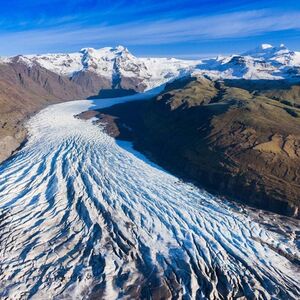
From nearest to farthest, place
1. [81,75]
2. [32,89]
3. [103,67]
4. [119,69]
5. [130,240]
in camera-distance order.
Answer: [130,240], [32,89], [81,75], [119,69], [103,67]

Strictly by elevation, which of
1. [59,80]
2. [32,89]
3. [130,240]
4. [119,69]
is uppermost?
[130,240]

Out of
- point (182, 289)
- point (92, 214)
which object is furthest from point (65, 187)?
point (182, 289)

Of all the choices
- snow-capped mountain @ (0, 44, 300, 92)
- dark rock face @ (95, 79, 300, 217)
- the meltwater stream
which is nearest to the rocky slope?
snow-capped mountain @ (0, 44, 300, 92)

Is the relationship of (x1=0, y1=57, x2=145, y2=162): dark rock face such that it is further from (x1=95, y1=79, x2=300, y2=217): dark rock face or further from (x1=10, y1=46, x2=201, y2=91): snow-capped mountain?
(x1=95, y1=79, x2=300, y2=217): dark rock face

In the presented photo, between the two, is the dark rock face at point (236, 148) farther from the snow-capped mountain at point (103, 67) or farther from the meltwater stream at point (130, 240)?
the snow-capped mountain at point (103, 67)

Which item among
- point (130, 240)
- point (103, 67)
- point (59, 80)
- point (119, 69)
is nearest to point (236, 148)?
point (130, 240)

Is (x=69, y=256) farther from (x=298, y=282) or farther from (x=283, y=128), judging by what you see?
(x=283, y=128)

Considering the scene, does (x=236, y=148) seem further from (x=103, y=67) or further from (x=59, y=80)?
(x=103, y=67)

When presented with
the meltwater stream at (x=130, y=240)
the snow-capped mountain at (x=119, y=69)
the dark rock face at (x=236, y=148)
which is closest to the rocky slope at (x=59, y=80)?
the snow-capped mountain at (x=119, y=69)
